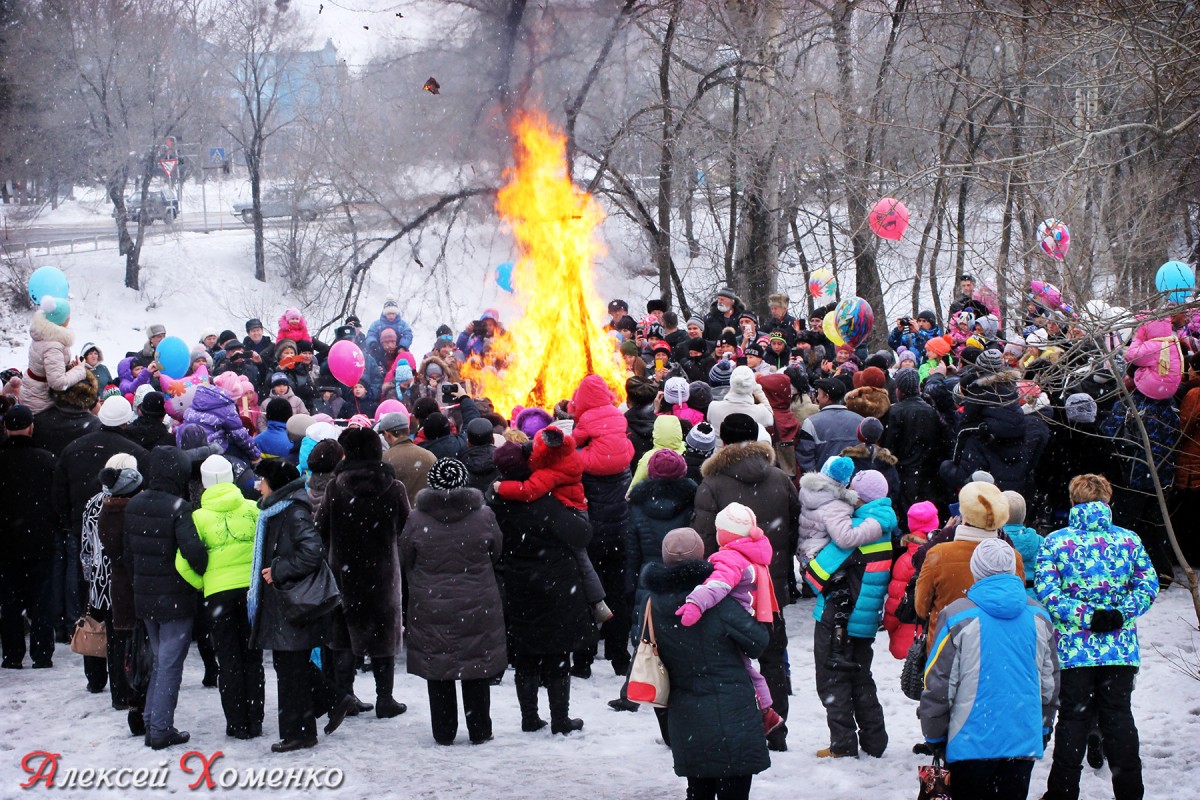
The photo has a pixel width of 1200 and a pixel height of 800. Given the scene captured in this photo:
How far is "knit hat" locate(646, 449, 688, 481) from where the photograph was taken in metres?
7.63

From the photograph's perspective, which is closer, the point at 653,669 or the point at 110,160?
the point at 653,669

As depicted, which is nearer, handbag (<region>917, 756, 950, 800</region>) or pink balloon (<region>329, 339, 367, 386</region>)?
handbag (<region>917, 756, 950, 800</region>)

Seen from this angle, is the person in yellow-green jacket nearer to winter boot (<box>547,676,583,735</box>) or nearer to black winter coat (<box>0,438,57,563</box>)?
winter boot (<box>547,676,583,735</box>)

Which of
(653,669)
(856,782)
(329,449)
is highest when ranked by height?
(329,449)

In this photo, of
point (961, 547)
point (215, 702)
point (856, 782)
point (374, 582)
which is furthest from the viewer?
point (215, 702)

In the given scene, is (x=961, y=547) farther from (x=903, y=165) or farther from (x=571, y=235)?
(x=903, y=165)

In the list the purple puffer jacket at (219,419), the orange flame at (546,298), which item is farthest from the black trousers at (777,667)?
the orange flame at (546,298)

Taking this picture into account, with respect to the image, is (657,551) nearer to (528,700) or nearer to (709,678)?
(528,700)

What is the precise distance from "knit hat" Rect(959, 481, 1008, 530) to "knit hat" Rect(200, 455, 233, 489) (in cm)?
432

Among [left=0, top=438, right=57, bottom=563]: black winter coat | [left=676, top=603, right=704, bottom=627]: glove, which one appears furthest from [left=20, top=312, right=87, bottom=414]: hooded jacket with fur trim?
[left=676, top=603, right=704, bottom=627]: glove

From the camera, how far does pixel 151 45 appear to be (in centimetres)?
3306

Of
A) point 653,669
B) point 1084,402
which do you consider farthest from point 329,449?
point 1084,402

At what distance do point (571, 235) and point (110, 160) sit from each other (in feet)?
72.7

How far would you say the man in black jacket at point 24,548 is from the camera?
897 centimetres
